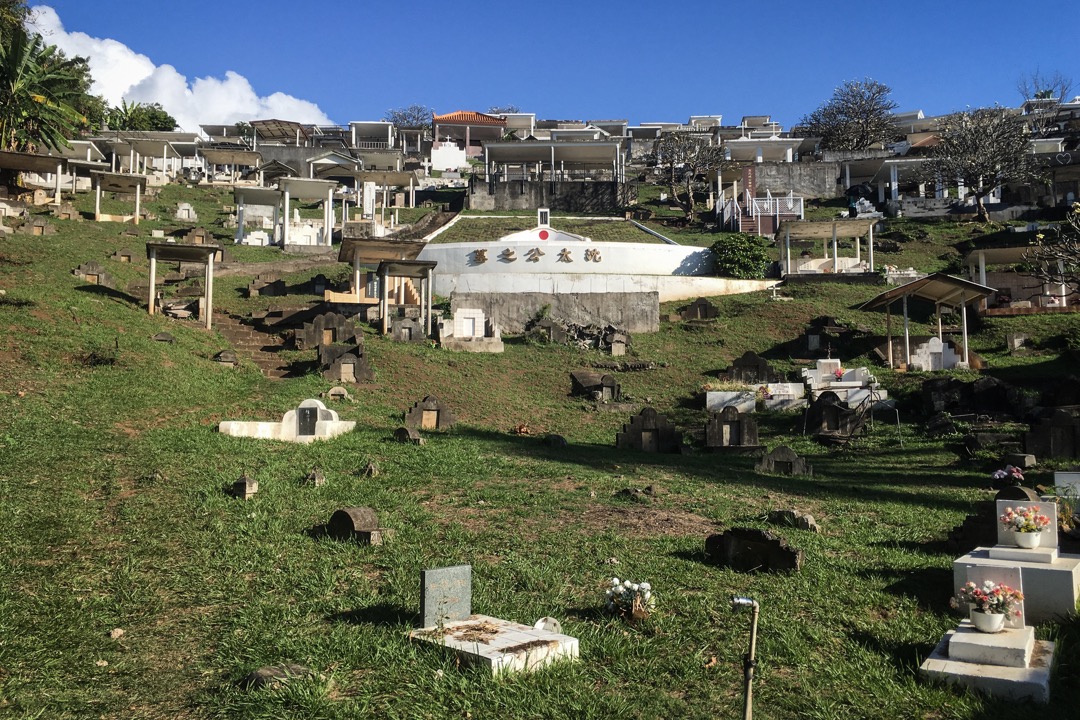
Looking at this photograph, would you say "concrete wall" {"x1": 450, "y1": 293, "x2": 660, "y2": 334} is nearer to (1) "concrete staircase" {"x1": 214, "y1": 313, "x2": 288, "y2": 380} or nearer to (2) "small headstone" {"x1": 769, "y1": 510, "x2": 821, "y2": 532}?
(1) "concrete staircase" {"x1": 214, "y1": 313, "x2": 288, "y2": 380}

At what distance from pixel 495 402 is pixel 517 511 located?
42.8 ft

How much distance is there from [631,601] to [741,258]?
1424 inches

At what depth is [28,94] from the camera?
45812mm

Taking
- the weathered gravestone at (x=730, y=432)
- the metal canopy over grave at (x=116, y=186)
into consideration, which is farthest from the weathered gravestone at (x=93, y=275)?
the weathered gravestone at (x=730, y=432)

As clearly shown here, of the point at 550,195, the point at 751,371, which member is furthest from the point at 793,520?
the point at 550,195

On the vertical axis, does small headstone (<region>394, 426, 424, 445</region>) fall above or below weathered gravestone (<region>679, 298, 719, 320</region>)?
below

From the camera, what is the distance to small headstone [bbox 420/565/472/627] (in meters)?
7.21

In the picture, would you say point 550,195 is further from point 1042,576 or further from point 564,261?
point 1042,576

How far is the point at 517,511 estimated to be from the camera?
11836 millimetres

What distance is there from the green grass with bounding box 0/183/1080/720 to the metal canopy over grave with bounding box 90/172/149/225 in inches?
999

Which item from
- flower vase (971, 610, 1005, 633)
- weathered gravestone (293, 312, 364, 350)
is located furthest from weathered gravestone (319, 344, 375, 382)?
flower vase (971, 610, 1005, 633)

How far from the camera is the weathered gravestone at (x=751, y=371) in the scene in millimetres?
28609

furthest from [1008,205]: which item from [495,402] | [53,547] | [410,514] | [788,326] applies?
[53,547]

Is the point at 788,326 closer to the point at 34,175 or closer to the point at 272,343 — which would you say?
the point at 272,343
